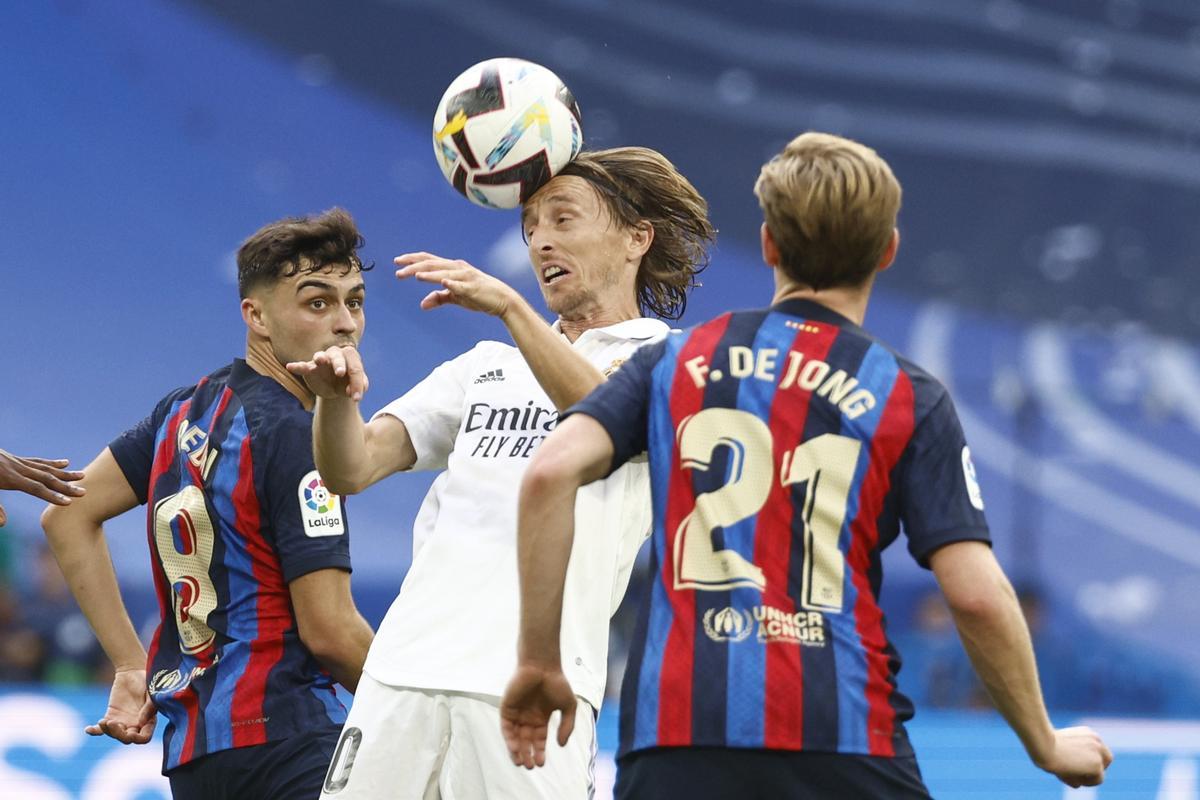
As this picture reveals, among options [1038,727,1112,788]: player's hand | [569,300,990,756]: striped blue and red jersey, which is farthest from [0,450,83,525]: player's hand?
[1038,727,1112,788]: player's hand

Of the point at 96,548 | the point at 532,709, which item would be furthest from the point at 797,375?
the point at 96,548

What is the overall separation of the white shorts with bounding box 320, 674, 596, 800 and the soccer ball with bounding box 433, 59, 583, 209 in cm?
140

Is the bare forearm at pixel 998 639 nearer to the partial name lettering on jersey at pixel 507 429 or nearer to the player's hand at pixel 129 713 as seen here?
the partial name lettering on jersey at pixel 507 429

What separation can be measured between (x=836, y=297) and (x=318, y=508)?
5.37ft

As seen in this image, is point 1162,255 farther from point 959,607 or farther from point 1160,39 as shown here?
point 959,607

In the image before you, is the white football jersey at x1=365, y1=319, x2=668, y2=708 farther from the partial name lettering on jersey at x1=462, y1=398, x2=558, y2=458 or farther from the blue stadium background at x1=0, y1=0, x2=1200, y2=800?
the blue stadium background at x1=0, y1=0, x2=1200, y2=800

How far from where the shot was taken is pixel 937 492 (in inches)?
121

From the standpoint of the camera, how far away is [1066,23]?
1389 centimetres

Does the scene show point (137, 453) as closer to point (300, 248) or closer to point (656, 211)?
point (300, 248)

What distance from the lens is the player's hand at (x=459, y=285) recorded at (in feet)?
12.2

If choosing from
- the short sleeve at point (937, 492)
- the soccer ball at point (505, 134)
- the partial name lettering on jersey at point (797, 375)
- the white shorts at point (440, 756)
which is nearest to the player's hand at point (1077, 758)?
the short sleeve at point (937, 492)

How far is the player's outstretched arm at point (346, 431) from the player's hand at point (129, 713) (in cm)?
100

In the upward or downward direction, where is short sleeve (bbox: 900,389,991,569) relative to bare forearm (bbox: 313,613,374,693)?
upward

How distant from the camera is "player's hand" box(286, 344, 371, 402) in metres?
3.74
